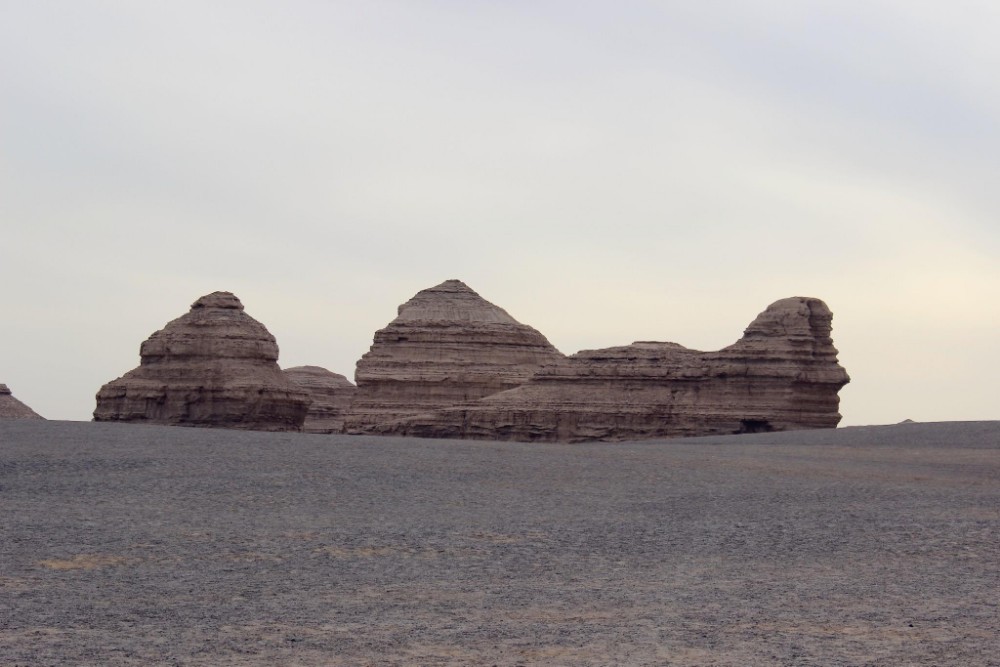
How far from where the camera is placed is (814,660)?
981 cm

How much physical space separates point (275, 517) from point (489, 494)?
13.1 feet

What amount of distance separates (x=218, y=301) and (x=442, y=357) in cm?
1834

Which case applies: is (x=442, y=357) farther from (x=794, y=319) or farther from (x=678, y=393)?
(x=794, y=319)

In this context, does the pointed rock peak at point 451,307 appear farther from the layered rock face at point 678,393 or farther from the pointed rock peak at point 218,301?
the pointed rock peak at point 218,301

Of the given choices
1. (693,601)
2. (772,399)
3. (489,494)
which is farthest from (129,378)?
(693,601)

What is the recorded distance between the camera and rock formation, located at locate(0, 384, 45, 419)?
6579cm

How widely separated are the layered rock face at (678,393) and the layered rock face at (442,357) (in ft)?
25.6

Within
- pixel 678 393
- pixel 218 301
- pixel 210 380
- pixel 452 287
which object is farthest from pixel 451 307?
pixel 210 380

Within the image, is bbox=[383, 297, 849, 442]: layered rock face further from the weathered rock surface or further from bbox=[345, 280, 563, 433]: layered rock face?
the weathered rock surface

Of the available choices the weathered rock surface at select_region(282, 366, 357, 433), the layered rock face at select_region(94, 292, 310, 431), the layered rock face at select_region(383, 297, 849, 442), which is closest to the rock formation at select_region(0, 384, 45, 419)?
the weathered rock surface at select_region(282, 366, 357, 433)

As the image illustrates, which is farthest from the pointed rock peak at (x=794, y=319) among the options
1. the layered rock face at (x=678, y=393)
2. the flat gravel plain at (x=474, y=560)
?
the flat gravel plain at (x=474, y=560)

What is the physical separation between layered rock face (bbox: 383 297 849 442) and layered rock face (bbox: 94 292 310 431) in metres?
9.06

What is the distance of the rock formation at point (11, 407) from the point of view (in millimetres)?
65794

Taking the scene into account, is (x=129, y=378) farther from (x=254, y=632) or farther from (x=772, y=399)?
(x=254, y=632)
